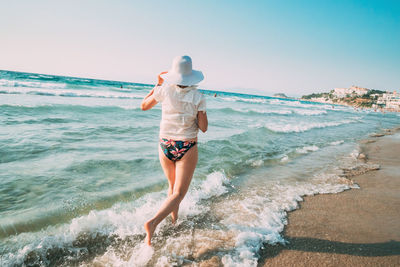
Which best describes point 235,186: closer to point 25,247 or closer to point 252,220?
point 252,220

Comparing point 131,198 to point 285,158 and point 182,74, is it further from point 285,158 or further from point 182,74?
point 285,158

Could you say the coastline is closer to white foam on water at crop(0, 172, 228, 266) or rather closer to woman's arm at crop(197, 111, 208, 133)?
white foam on water at crop(0, 172, 228, 266)

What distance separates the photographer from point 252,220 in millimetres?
3148

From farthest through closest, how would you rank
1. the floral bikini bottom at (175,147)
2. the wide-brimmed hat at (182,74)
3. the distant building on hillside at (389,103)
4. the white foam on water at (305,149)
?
1. the distant building on hillside at (389,103)
2. the white foam on water at (305,149)
3. the floral bikini bottom at (175,147)
4. the wide-brimmed hat at (182,74)

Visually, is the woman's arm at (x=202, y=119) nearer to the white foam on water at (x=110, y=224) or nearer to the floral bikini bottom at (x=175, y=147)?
the floral bikini bottom at (x=175, y=147)

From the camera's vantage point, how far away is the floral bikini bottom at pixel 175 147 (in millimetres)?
2570

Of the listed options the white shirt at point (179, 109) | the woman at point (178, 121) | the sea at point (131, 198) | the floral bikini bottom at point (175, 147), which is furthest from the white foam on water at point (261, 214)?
the white shirt at point (179, 109)

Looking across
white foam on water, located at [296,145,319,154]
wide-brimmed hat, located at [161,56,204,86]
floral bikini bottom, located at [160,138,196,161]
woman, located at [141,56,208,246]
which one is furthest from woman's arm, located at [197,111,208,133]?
white foam on water, located at [296,145,319,154]

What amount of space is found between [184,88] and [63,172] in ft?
12.0

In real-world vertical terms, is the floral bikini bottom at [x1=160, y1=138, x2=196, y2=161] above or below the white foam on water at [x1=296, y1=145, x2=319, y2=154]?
above

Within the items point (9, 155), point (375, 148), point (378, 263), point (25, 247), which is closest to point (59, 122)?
point (9, 155)

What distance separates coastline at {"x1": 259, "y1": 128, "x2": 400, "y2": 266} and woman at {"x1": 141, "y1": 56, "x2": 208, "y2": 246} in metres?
1.26

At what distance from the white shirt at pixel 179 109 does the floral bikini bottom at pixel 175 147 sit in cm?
6

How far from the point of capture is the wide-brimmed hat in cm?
226
